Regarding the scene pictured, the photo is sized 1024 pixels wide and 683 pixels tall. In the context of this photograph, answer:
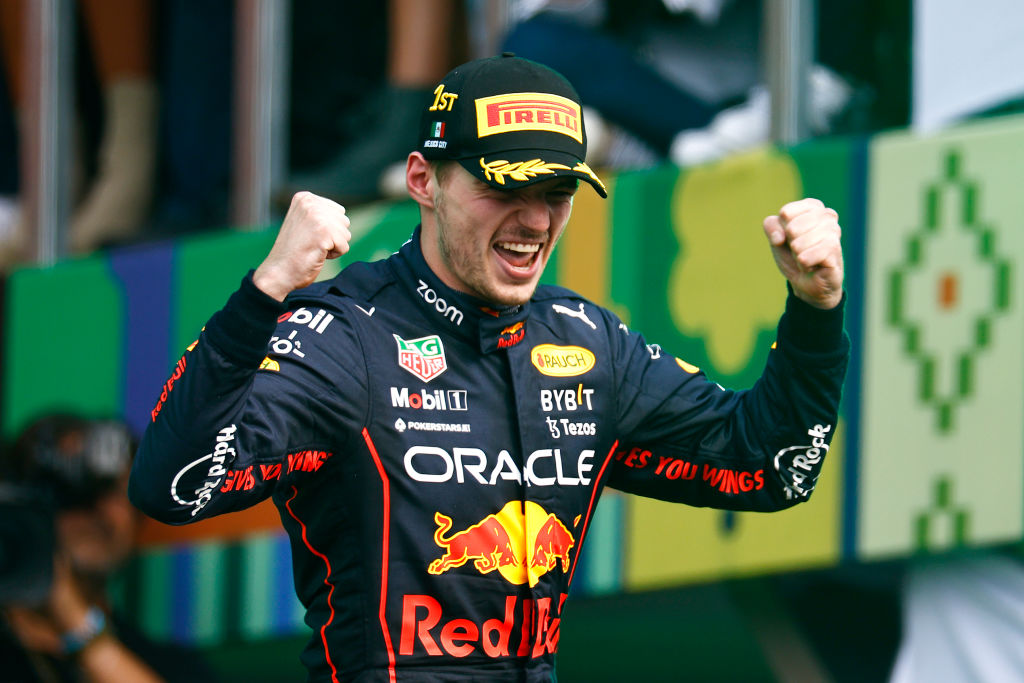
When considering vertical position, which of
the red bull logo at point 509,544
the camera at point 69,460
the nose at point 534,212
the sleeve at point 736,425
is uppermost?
the nose at point 534,212

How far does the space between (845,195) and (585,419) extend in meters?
1.82

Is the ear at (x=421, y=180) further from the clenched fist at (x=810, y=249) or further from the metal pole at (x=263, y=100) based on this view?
the metal pole at (x=263, y=100)

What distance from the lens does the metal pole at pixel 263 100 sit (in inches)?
223

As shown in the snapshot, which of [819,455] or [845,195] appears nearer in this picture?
[819,455]

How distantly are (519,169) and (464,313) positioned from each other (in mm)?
267

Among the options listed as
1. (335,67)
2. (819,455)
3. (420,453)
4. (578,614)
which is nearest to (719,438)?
(819,455)

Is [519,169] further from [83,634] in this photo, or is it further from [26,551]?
[83,634]

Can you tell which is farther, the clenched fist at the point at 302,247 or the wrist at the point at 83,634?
the wrist at the point at 83,634

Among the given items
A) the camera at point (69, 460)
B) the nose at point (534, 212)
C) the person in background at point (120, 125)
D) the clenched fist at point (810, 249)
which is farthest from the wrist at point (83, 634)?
the clenched fist at point (810, 249)

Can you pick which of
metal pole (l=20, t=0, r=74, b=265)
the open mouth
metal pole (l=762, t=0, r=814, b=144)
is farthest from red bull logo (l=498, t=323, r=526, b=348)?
metal pole (l=20, t=0, r=74, b=265)

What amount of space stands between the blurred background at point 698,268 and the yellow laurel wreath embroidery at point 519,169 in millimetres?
1847

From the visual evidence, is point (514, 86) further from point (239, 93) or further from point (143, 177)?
point (143, 177)

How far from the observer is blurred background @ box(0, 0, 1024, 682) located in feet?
12.4

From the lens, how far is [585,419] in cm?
239
